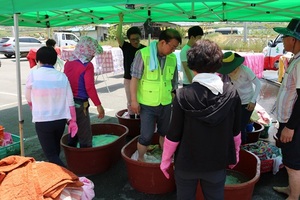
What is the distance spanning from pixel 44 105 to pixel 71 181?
81 centimetres

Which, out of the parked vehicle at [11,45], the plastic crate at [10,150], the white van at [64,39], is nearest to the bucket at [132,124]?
the plastic crate at [10,150]

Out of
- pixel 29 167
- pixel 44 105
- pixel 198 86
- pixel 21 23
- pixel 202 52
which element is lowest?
pixel 29 167

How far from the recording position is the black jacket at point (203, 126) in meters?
1.58

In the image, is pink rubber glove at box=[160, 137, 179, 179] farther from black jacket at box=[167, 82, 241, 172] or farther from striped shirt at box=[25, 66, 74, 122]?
striped shirt at box=[25, 66, 74, 122]

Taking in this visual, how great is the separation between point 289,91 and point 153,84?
119cm

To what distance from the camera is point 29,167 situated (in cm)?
200

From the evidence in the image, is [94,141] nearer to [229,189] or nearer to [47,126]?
[47,126]

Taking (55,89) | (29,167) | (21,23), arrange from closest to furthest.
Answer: (29,167) → (55,89) → (21,23)

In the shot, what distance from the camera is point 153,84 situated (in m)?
2.73

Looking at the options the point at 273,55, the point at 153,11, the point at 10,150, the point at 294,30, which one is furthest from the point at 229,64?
the point at 273,55

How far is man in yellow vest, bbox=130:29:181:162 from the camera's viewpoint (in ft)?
8.85

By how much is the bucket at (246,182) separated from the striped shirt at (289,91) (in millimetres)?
567

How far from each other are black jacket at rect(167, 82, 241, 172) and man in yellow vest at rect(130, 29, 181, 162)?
3.42ft

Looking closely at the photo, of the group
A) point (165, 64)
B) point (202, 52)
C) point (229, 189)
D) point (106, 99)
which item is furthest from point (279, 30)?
point (106, 99)
